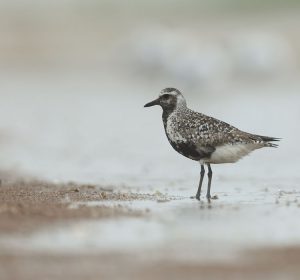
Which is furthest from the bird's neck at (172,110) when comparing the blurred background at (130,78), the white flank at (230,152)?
the blurred background at (130,78)

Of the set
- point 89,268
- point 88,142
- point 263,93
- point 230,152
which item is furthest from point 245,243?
point 263,93

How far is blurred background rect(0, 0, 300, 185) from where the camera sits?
15.4 m

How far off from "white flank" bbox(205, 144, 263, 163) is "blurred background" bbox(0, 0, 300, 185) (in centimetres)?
212

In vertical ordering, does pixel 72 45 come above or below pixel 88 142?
above

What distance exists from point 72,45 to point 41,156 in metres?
17.0

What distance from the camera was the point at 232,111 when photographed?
65.2 ft

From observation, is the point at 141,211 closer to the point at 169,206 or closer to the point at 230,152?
the point at 169,206

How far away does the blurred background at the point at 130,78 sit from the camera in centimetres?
1538

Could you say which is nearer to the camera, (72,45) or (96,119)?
(96,119)

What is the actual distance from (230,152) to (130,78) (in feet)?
49.3

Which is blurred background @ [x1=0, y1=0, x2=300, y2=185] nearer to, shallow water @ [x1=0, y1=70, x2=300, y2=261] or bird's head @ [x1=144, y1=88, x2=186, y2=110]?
shallow water @ [x1=0, y1=70, x2=300, y2=261]

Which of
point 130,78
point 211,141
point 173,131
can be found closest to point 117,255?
point 211,141

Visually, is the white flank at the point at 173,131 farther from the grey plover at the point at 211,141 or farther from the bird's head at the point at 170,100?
the bird's head at the point at 170,100

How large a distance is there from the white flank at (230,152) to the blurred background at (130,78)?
212 cm
